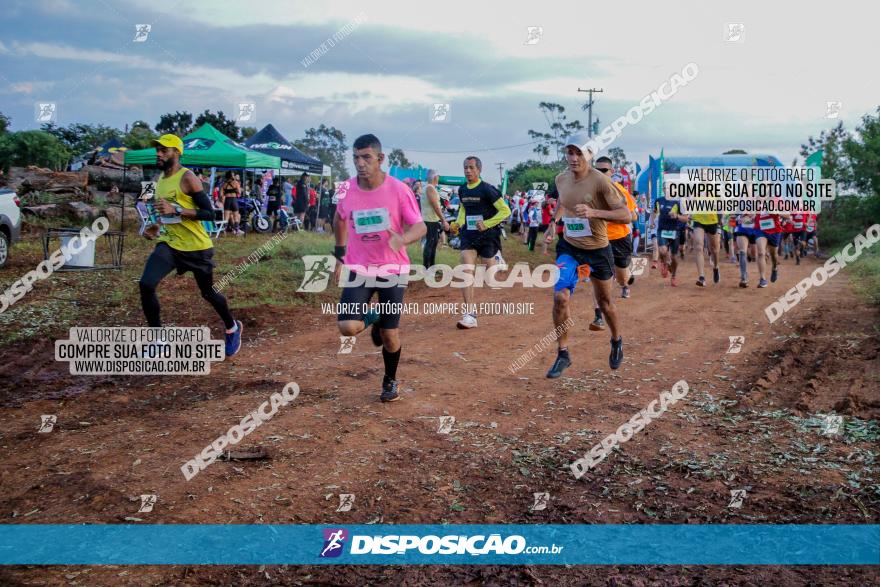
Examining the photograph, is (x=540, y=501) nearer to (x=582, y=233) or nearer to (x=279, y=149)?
(x=582, y=233)

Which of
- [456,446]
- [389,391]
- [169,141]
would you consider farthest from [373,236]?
[169,141]

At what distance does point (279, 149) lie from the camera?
24.1 metres

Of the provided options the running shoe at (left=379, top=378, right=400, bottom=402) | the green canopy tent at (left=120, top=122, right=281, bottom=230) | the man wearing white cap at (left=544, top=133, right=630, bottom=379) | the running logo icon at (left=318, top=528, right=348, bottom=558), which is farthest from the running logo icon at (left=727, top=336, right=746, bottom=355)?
the green canopy tent at (left=120, top=122, right=281, bottom=230)

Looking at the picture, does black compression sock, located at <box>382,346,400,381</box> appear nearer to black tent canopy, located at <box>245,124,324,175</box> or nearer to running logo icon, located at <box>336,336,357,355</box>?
running logo icon, located at <box>336,336,357,355</box>

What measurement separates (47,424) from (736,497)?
5.43 m

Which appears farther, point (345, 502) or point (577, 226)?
point (577, 226)

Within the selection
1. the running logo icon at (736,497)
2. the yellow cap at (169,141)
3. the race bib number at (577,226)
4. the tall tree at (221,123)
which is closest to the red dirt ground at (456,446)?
the running logo icon at (736,497)

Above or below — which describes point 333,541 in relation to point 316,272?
below

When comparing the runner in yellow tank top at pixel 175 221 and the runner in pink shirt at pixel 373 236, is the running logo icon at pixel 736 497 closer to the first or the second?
the runner in pink shirt at pixel 373 236

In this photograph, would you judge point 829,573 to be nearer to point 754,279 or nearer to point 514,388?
point 514,388

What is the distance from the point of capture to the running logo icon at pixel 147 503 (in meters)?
4.35

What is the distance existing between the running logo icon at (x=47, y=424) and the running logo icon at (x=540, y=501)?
406 centimetres

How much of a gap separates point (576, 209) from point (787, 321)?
610cm

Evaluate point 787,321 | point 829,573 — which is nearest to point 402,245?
point 829,573
